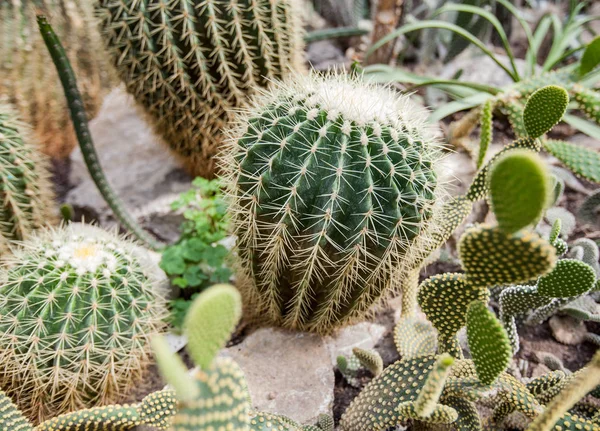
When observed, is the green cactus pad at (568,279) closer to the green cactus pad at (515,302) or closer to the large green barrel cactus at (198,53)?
the green cactus pad at (515,302)

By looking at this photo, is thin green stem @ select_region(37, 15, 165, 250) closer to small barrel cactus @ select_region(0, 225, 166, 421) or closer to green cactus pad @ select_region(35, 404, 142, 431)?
small barrel cactus @ select_region(0, 225, 166, 421)

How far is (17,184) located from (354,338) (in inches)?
54.3

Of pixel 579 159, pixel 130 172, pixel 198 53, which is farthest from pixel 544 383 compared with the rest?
pixel 130 172

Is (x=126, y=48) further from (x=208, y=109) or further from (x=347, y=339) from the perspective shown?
(x=347, y=339)

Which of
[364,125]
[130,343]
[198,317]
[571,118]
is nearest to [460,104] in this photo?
[571,118]

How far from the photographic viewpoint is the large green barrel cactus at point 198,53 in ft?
6.63

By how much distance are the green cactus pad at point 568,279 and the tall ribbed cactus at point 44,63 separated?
2.05 meters

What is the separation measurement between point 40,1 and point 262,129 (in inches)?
71.9

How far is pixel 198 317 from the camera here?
83cm

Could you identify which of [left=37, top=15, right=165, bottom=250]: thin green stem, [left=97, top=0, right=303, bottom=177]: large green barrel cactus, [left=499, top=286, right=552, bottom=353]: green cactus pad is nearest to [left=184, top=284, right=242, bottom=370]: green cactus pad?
[left=499, top=286, right=552, bottom=353]: green cactus pad

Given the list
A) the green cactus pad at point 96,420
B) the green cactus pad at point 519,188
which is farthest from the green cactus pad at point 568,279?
the green cactus pad at point 96,420

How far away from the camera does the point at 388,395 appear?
1.42m

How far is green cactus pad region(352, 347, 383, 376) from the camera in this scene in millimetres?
1640

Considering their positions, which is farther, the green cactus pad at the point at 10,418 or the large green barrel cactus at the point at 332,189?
the large green barrel cactus at the point at 332,189
